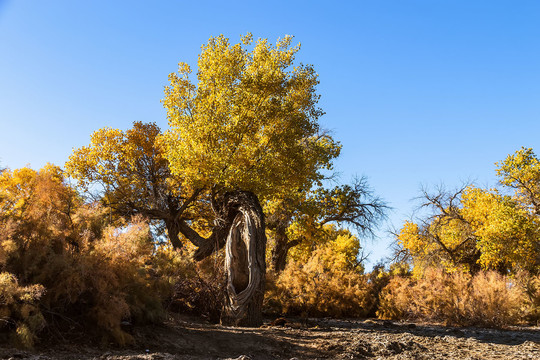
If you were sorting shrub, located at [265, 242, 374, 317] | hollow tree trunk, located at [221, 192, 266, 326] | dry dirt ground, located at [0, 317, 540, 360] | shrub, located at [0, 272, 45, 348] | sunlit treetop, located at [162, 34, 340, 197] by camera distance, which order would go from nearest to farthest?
shrub, located at [0, 272, 45, 348] → dry dirt ground, located at [0, 317, 540, 360] → hollow tree trunk, located at [221, 192, 266, 326] → sunlit treetop, located at [162, 34, 340, 197] → shrub, located at [265, 242, 374, 317]

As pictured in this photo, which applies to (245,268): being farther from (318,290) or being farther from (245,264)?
(318,290)

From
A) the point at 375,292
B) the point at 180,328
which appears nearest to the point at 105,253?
the point at 180,328

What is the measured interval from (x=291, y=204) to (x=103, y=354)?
38.0 feet

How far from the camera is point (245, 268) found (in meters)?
9.74

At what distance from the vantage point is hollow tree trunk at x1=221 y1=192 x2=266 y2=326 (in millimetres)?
9109

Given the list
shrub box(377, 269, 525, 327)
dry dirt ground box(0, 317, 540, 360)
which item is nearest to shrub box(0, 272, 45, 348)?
dry dirt ground box(0, 317, 540, 360)

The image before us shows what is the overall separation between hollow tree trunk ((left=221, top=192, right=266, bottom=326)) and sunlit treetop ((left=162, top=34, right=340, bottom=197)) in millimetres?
1167

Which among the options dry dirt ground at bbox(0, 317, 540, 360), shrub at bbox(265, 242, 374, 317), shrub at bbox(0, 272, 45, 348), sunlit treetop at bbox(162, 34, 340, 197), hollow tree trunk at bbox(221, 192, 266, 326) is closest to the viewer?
shrub at bbox(0, 272, 45, 348)

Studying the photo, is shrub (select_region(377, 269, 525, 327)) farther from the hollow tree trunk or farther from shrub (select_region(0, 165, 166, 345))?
shrub (select_region(0, 165, 166, 345))

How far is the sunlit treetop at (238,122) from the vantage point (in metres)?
11.2

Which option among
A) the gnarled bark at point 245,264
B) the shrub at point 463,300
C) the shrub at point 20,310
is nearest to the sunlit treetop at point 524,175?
the shrub at point 463,300

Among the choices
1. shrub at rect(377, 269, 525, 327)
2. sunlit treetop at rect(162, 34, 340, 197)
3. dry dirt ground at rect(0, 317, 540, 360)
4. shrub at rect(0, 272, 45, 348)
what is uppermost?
sunlit treetop at rect(162, 34, 340, 197)

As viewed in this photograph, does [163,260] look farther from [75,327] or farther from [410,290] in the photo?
[410,290]

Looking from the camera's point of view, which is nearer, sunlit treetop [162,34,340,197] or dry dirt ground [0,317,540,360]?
dry dirt ground [0,317,540,360]
